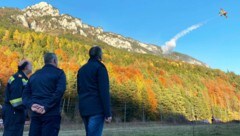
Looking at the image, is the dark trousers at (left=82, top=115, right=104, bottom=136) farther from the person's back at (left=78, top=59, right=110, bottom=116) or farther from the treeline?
the treeline

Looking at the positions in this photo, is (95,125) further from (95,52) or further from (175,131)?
(175,131)

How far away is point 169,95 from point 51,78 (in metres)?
Answer: 83.8

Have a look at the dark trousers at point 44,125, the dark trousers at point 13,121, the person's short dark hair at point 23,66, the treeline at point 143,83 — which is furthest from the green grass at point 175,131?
the treeline at point 143,83

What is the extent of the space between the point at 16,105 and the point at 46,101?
1444 mm

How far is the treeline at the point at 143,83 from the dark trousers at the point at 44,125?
53592mm

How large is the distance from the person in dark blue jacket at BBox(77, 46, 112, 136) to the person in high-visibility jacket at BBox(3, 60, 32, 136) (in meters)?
1.52

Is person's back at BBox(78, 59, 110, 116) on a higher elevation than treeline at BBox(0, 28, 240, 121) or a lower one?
lower

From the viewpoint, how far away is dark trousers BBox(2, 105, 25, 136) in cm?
673

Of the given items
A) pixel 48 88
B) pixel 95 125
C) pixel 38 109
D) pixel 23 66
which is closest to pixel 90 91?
pixel 95 125

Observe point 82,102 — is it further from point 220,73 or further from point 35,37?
point 220,73

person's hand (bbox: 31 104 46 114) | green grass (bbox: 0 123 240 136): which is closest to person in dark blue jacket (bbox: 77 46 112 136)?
person's hand (bbox: 31 104 46 114)

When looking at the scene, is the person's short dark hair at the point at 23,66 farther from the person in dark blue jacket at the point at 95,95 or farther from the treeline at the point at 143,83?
the treeline at the point at 143,83

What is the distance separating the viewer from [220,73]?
6831 inches

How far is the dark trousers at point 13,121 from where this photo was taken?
265 inches
